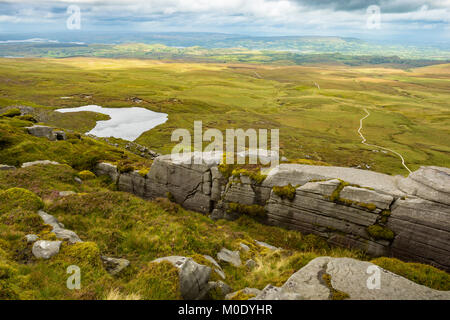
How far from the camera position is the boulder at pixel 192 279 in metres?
11.6

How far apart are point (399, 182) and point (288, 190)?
27.2ft

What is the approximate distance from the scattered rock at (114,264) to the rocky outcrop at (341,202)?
486 inches

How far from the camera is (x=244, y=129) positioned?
109188 mm

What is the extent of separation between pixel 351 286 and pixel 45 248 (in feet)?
46.4

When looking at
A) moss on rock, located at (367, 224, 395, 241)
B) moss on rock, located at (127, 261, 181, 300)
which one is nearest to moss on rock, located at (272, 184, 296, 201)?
moss on rock, located at (367, 224, 395, 241)

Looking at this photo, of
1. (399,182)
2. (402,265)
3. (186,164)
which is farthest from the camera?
(186,164)

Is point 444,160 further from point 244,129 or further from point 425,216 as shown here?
point 425,216

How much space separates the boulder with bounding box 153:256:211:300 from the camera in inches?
455

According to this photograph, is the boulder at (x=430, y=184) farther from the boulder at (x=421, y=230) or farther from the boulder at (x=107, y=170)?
the boulder at (x=107, y=170)

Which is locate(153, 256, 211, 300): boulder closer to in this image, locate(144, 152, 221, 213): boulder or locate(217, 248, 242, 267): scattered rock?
locate(217, 248, 242, 267): scattered rock

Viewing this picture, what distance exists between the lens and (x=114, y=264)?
519 inches

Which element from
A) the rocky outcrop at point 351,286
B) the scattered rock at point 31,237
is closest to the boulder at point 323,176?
the rocky outcrop at point 351,286

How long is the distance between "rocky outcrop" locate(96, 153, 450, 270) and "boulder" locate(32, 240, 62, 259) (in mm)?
14603
